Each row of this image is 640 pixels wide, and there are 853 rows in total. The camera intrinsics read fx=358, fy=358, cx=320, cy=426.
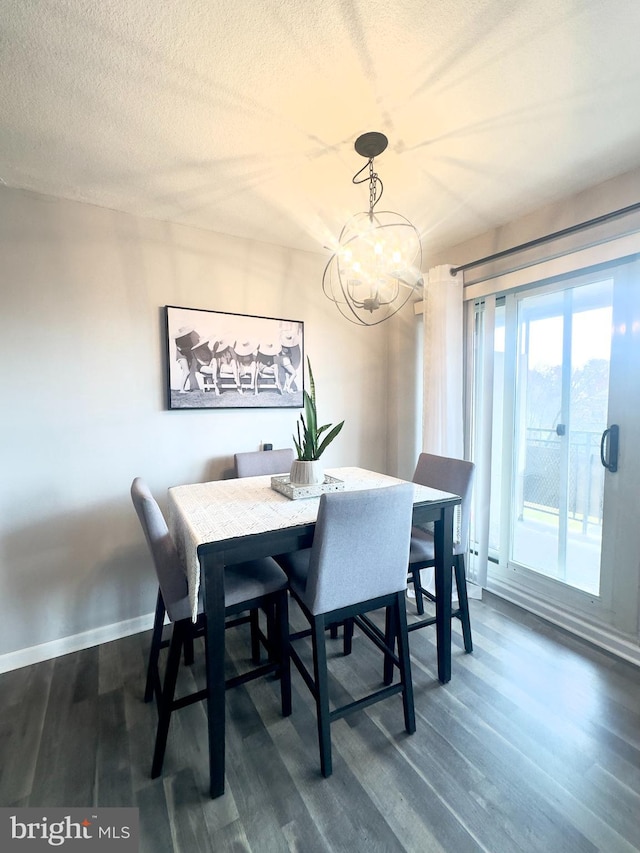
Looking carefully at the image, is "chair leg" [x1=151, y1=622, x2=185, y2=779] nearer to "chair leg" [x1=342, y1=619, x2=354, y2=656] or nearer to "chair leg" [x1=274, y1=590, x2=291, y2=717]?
"chair leg" [x1=274, y1=590, x2=291, y2=717]

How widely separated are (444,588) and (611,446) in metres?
1.22

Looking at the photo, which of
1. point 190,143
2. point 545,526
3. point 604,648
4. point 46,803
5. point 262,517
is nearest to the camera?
point 46,803

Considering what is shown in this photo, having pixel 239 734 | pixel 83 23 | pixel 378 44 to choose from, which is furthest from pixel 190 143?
pixel 239 734

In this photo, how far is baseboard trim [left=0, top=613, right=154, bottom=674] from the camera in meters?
1.91

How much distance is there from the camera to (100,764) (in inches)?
53.3

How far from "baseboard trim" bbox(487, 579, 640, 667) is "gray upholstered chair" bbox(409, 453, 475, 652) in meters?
0.63

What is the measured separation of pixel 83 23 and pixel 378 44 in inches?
35.2

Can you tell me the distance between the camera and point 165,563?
4.46 ft

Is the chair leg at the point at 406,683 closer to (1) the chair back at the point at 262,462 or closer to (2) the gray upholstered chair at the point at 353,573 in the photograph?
(2) the gray upholstered chair at the point at 353,573

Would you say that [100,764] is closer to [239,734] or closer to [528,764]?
[239,734]

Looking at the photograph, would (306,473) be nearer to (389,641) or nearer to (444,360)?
(389,641)

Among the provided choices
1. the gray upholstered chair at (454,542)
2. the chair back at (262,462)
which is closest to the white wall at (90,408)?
the chair back at (262,462)

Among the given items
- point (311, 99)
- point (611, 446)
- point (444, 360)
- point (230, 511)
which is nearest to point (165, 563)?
point (230, 511)

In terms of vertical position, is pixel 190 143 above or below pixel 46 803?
above
